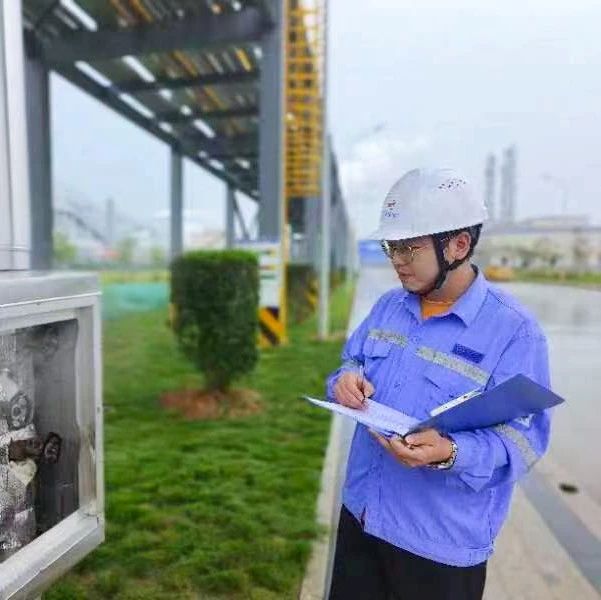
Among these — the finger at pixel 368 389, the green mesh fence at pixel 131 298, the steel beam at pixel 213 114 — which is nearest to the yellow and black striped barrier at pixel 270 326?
the green mesh fence at pixel 131 298

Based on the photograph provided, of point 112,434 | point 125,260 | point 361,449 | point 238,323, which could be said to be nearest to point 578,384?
point 238,323

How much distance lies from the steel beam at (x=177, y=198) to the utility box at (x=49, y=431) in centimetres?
1589

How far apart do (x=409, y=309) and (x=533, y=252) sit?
2850cm

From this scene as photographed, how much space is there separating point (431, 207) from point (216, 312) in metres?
3.72

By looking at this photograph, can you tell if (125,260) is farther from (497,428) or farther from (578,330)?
(497,428)

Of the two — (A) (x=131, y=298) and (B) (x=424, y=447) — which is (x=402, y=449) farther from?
(A) (x=131, y=298)

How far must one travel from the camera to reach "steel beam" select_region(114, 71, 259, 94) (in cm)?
1177

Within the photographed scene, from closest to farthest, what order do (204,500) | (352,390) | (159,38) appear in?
1. (352,390)
2. (204,500)
3. (159,38)

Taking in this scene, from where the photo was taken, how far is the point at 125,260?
11.5 metres

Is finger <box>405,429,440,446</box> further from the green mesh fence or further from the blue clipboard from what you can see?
the green mesh fence

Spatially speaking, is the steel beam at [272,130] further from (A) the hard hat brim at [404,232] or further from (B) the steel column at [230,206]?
(B) the steel column at [230,206]

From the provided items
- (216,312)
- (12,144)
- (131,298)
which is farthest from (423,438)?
(131,298)

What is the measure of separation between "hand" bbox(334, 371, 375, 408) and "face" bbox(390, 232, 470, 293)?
269mm

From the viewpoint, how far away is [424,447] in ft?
4.12
